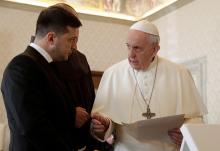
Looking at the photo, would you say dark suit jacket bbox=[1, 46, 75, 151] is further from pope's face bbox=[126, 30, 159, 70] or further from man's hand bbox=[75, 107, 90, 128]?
pope's face bbox=[126, 30, 159, 70]

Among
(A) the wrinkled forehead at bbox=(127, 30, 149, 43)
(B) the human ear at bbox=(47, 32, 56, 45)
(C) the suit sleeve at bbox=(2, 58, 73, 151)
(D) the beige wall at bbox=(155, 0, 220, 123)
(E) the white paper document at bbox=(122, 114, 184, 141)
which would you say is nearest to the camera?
(C) the suit sleeve at bbox=(2, 58, 73, 151)

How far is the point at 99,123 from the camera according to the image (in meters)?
2.64

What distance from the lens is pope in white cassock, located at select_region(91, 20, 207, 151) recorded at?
9.23 ft

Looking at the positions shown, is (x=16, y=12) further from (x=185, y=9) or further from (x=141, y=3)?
(x=185, y=9)

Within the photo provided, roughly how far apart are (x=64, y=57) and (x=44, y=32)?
0.67 ft

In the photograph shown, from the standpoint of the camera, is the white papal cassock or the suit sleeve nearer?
the suit sleeve

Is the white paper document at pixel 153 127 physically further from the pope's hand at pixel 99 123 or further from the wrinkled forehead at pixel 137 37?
the wrinkled forehead at pixel 137 37

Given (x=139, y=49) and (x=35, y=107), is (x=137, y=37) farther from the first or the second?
(x=35, y=107)

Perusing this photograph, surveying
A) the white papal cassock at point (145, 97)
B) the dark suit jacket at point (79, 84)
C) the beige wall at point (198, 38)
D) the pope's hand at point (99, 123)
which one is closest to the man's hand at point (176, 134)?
the white papal cassock at point (145, 97)

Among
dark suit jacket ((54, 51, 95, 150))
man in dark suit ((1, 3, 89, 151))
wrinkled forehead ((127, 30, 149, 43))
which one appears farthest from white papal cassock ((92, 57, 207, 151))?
man in dark suit ((1, 3, 89, 151))

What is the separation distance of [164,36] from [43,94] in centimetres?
429

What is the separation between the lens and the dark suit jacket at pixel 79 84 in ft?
8.55

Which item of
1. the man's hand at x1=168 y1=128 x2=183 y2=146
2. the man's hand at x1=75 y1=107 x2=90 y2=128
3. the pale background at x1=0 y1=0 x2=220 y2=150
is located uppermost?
the pale background at x1=0 y1=0 x2=220 y2=150

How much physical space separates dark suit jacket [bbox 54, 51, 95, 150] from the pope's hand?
56 mm
